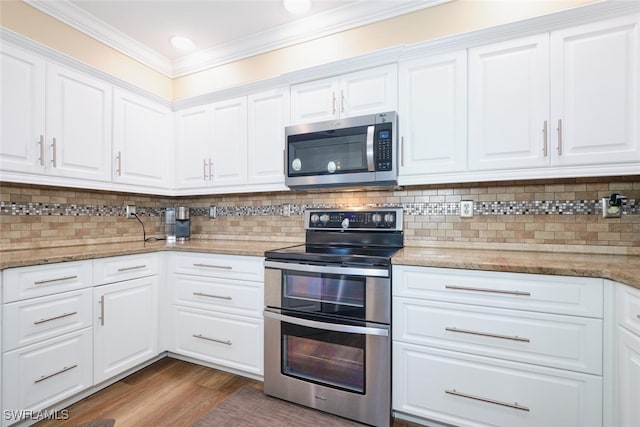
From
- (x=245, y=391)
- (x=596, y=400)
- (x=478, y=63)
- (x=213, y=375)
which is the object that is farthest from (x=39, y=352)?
(x=478, y=63)


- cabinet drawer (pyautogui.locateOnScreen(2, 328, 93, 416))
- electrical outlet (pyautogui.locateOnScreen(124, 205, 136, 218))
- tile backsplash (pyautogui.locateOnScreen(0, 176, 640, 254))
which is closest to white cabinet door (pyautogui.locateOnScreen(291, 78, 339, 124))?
tile backsplash (pyautogui.locateOnScreen(0, 176, 640, 254))

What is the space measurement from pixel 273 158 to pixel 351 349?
1434mm

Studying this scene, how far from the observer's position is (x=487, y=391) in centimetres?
145

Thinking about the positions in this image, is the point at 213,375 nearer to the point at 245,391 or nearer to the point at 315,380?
the point at 245,391

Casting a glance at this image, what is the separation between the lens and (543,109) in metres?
1.62

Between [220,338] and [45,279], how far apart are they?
1.06 m

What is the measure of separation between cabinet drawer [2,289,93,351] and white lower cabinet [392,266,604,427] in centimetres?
181

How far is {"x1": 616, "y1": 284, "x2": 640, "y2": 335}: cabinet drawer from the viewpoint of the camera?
3.64ft

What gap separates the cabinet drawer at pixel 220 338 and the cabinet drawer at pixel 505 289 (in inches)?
40.3

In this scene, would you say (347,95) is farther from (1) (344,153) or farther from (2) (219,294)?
(2) (219,294)

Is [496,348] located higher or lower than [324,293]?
lower

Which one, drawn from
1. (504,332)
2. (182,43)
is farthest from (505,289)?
(182,43)

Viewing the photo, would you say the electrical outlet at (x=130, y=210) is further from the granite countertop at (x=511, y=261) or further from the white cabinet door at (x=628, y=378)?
the white cabinet door at (x=628, y=378)

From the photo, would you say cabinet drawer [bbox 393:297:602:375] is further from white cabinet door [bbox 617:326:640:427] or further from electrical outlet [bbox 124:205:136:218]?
electrical outlet [bbox 124:205:136:218]
